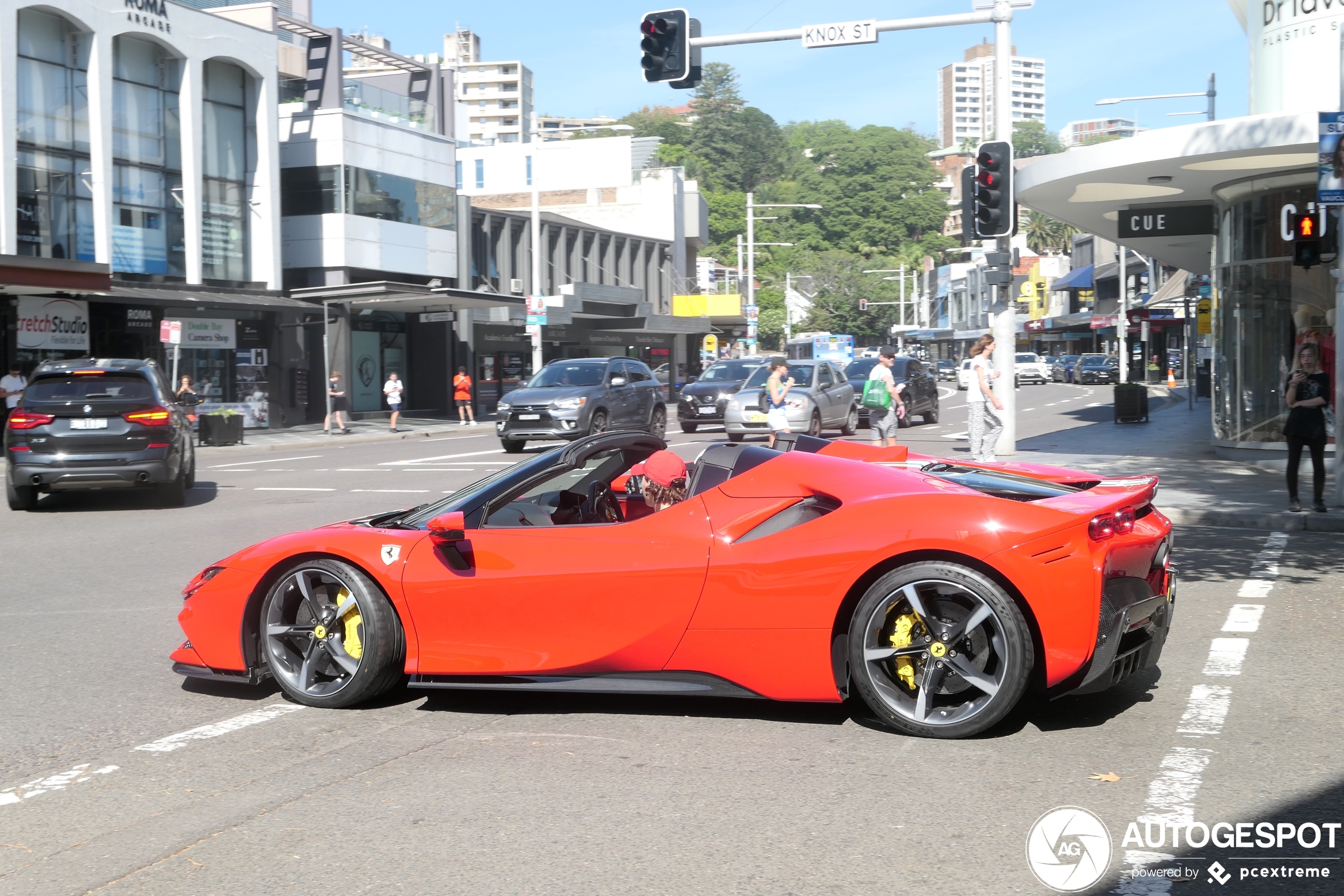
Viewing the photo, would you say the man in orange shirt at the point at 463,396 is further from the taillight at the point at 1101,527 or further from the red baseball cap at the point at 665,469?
the taillight at the point at 1101,527

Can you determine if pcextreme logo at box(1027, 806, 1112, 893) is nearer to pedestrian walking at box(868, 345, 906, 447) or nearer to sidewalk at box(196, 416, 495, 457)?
pedestrian walking at box(868, 345, 906, 447)

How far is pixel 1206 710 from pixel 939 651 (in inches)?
57.7

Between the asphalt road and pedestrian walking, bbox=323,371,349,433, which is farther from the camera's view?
pedestrian walking, bbox=323,371,349,433

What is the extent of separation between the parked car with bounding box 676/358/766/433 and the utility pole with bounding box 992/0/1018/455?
11021 millimetres

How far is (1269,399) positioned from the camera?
2034 cm

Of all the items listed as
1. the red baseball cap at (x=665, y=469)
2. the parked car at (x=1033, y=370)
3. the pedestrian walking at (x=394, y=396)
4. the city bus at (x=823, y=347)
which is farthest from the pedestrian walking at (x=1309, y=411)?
the city bus at (x=823, y=347)

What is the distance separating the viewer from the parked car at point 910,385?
32.8 metres

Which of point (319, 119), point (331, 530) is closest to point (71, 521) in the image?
point (331, 530)

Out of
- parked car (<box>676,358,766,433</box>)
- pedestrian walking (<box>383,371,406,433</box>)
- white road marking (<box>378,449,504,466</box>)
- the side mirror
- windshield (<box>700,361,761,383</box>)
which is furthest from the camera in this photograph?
pedestrian walking (<box>383,371,406,433</box>)

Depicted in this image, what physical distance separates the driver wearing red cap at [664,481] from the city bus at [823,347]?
6941cm

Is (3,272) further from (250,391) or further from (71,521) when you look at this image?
(71,521)

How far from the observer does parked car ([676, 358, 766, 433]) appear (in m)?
30.2

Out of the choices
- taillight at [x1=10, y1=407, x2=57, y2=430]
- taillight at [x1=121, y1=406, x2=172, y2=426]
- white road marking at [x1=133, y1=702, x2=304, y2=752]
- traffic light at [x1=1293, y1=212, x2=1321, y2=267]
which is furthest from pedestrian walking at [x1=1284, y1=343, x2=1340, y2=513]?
taillight at [x1=10, y1=407, x2=57, y2=430]

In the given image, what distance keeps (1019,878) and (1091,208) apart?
73.0ft
